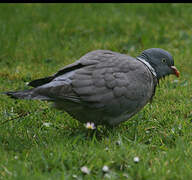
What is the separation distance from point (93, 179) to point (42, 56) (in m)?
3.58

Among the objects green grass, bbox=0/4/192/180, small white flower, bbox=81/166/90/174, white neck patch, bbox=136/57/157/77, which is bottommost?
green grass, bbox=0/4/192/180

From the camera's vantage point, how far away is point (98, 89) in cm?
389

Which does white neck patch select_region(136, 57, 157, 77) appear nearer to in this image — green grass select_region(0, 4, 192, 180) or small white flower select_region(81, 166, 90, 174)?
green grass select_region(0, 4, 192, 180)

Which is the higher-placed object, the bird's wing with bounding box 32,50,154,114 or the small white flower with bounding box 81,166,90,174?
the bird's wing with bounding box 32,50,154,114

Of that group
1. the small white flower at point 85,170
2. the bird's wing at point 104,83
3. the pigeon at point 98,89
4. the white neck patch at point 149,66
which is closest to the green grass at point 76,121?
the small white flower at point 85,170

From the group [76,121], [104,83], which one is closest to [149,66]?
[104,83]

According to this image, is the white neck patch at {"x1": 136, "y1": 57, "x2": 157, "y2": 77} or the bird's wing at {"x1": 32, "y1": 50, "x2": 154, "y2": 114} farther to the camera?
the white neck patch at {"x1": 136, "y1": 57, "x2": 157, "y2": 77}

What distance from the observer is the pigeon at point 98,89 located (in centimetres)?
383

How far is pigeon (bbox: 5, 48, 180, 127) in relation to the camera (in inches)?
151

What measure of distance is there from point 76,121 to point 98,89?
0.77 metres

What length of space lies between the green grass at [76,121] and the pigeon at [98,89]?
26cm

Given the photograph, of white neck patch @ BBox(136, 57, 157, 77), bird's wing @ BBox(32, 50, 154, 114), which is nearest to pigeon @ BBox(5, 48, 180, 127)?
bird's wing @ BBox(32, 50, 154, 114)

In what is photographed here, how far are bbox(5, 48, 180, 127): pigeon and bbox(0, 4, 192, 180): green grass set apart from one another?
0.26 meters

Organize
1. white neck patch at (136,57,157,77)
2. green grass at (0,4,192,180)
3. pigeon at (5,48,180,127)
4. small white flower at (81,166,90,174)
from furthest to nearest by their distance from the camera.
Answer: white neck patch at (136,57,157,77), pigeon at (5,48,180,127), green grass at (0,4,192,180), small white flower at (81,166,90,174)
